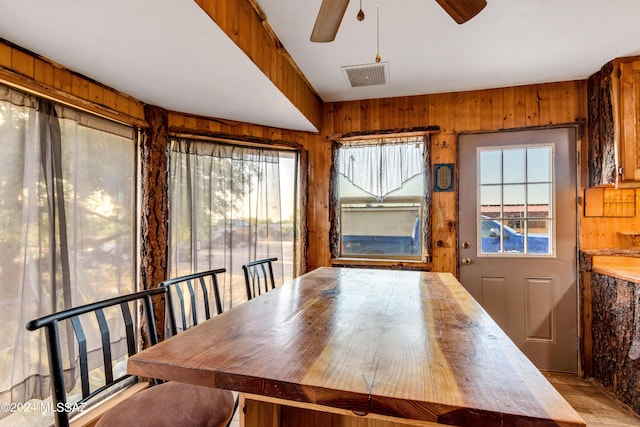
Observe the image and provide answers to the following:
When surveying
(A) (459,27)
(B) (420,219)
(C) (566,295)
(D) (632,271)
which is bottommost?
(C) (566,295)

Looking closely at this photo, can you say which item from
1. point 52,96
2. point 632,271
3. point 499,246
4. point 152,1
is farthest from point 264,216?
point 632,271

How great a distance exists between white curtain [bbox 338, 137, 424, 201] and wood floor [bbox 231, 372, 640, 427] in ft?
7.03

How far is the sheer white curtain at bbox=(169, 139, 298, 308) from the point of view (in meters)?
2.82

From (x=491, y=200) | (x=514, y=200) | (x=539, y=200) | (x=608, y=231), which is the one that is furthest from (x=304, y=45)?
(x=608, y=231)

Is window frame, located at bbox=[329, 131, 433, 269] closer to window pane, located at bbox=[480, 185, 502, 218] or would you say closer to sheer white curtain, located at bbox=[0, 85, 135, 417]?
window pane, located at bbox=[480, 185, 502, 218]

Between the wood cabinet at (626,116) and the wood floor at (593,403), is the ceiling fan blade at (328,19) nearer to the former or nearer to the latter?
the wood cabinet at (626,116)

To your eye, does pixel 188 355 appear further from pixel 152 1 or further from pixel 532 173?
pixel 532 173

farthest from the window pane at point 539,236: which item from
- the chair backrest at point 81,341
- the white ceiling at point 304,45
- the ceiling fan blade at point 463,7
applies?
the chair backrest at point 81,341

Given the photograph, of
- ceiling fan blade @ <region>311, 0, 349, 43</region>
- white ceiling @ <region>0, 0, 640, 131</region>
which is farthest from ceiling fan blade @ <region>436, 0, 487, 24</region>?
white ceiling @ <region>0, 0, 640, 131</region>

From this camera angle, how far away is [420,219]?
3.20 metres

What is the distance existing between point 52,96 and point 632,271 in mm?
4108

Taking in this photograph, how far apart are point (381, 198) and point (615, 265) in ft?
6.59

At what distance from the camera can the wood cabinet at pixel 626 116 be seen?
2.35 m

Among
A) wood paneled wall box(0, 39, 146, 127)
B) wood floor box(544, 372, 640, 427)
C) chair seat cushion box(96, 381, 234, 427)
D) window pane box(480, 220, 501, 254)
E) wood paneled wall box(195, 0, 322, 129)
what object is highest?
wood paneled wall box(195, 0, 322, 129)
